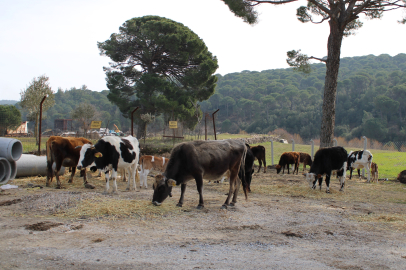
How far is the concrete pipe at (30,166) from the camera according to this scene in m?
11.1

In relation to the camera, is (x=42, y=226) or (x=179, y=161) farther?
(x=179, y=161)

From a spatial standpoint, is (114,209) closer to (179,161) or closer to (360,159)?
(179,161)

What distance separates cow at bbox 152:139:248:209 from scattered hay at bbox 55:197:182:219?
1.15 feet

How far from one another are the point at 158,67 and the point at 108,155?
21.6m

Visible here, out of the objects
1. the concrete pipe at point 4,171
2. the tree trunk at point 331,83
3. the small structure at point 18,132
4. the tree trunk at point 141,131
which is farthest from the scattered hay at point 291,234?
the tree trunk at point 141,131

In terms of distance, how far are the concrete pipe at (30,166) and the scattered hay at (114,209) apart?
5.18 metres

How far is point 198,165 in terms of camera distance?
24.4 ft

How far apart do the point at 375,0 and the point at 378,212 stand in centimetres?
1118

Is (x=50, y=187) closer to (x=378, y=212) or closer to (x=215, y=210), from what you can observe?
(x=215, y=210)

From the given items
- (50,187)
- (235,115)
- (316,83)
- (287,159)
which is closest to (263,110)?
(235,115)

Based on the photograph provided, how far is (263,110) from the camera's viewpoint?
76.7m

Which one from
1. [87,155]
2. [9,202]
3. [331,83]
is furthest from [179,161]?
[331,83]

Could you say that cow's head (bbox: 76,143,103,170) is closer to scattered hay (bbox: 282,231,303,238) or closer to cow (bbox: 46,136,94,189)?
cow (bbox: 46,136,94,189)

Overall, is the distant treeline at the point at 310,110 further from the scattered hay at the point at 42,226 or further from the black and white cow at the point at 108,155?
the scattered hay at the point at 42,226
